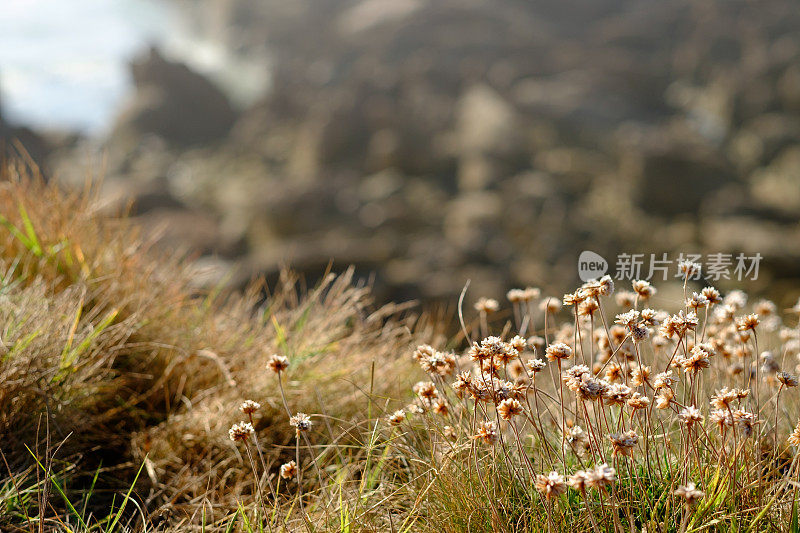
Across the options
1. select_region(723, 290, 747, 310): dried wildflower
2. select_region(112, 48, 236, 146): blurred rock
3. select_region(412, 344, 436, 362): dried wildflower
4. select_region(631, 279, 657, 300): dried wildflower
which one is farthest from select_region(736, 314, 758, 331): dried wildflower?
select_region(112, 48, 236, 146): blurred rock

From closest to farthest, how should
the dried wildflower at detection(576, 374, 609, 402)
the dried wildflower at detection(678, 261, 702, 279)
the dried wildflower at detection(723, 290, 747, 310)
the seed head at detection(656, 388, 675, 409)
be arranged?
the dried wildflower at detection(576, 374, 609, 402) → the seed head at detection(656, 388, 675, 409) → the dried wildflower at detection(678, 261, 702, 279) → the dried wildflower at detection(723, 290, 747, 310)

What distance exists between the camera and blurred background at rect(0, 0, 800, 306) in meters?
15.2

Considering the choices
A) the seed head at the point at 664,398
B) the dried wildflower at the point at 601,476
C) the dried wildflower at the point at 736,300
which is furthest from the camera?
the dried wildflower at the point at 736,300

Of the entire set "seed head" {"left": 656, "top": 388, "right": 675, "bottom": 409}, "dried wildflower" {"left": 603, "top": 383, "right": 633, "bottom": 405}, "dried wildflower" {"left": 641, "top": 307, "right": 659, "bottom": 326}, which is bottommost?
"seed head" {"left": 656, "top": 388, "right": 675, "bottom": 409}

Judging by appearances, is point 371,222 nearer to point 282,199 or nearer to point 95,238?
point 282,199

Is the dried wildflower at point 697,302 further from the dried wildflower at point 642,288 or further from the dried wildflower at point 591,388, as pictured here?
the dried wildflower at point 591,388

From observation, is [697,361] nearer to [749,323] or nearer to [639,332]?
[639,332]

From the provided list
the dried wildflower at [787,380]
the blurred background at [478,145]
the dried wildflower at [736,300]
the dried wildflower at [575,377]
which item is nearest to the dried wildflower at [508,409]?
the dried wildflower at [575,377]

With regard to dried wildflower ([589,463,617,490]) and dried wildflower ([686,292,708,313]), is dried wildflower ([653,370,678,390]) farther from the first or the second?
dried wildflower ([589,463,617,490])

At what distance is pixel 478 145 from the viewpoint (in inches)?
775

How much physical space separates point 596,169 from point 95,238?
55.9ft

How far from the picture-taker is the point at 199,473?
2.13 metres

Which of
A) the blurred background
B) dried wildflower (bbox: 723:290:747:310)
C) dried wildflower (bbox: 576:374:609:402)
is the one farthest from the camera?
the blurred background

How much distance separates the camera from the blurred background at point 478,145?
15.2m
